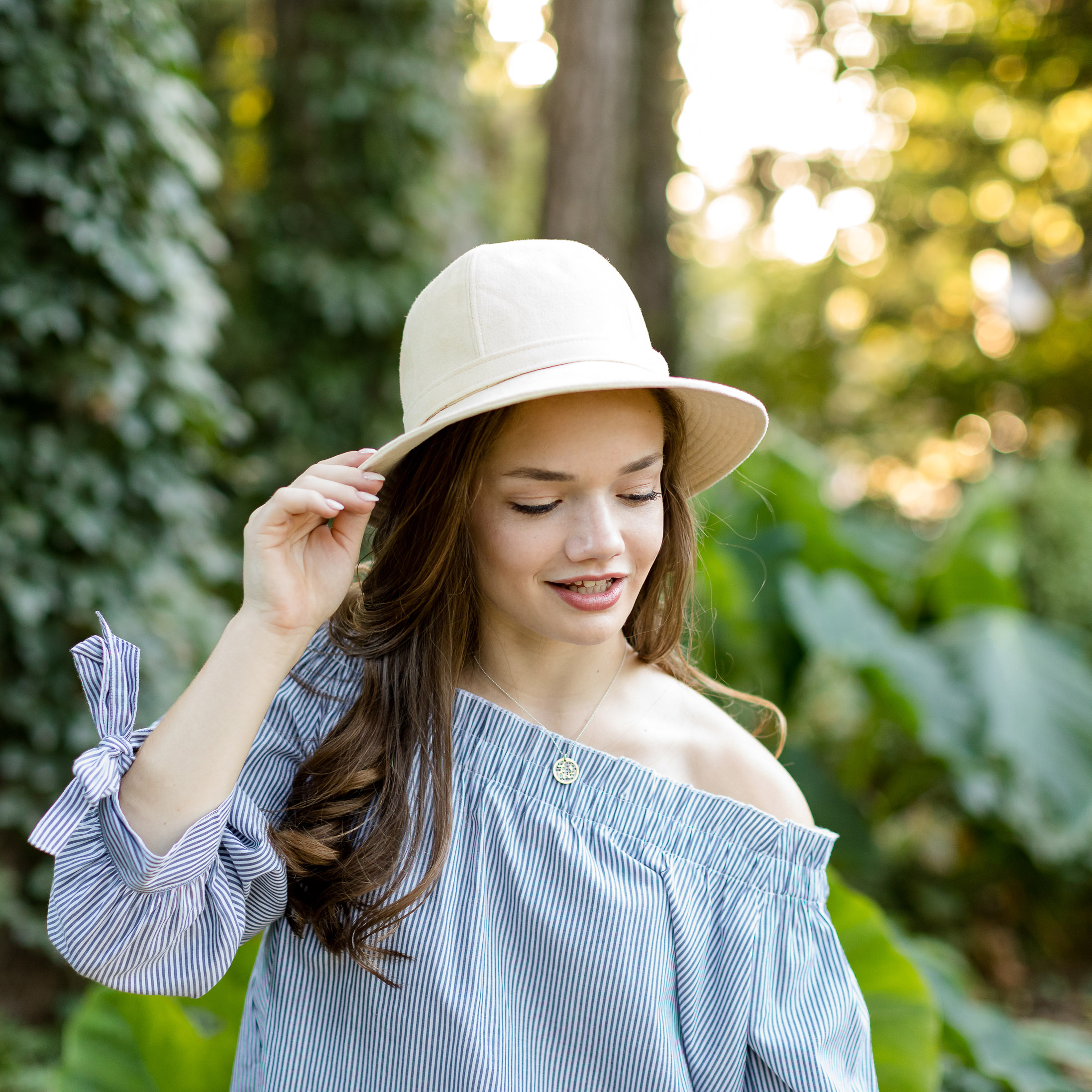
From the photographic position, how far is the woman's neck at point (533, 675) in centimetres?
156

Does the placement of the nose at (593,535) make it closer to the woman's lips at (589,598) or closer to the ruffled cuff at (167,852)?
the woman's lips at (589,598)

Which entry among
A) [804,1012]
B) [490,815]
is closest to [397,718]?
[490,815]

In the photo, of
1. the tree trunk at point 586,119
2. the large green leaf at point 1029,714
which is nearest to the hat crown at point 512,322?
the large green leaf at point 1029,714

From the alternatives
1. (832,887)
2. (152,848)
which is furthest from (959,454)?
(152,848)

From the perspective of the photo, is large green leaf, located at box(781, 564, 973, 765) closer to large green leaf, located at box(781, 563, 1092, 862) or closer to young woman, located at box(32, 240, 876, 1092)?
large green leaf, located at box(781, 563, 1092, 862)

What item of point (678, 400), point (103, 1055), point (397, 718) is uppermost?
point (678, 400)

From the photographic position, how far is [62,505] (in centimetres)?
300

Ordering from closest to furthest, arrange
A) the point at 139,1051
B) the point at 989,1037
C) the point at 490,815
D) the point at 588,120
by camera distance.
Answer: the point at 490,815 < the point at 139,1051 < the point at 989,1037 < the point at 588,120

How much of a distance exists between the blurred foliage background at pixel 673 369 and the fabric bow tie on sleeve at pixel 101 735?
926 mm

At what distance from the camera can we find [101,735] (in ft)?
3.94

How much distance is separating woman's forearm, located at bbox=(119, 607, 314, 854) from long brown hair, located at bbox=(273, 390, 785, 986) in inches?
6.8

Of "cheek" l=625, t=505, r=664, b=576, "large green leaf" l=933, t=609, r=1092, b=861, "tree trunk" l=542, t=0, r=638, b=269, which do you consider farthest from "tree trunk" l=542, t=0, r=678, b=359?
"cheek" l=625, t=505, r=664, b=576

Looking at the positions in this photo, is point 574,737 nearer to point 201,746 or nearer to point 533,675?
point 533,675

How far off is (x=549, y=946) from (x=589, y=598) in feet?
1.49
